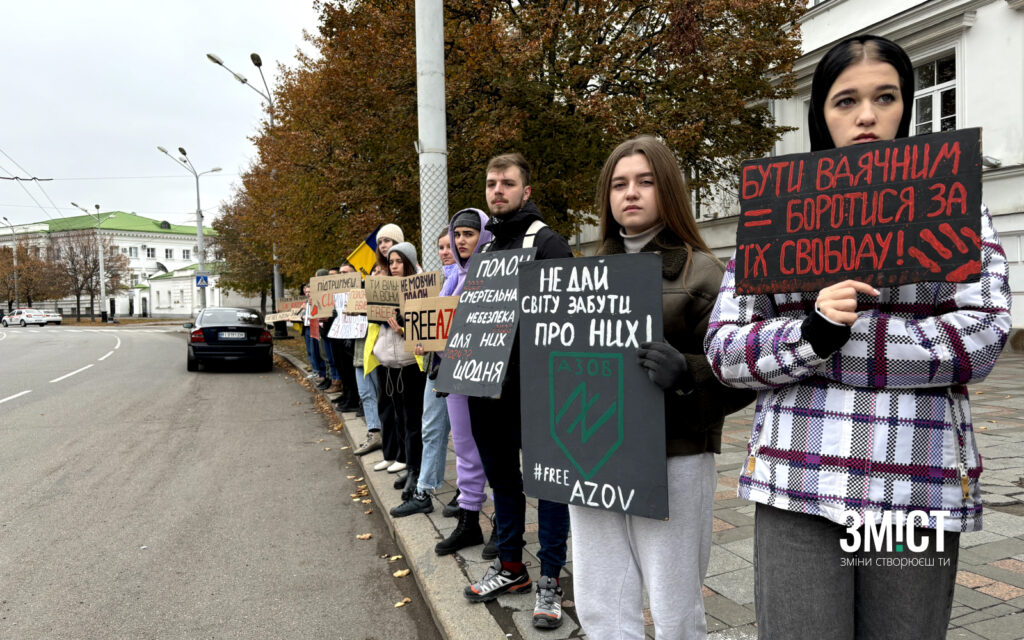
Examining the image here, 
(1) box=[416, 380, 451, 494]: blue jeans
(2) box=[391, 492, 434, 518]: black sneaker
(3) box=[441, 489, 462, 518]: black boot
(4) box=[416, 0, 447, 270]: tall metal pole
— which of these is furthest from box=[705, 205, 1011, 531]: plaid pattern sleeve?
(4) box=[416, 0, 447, 270]: tall metal pole

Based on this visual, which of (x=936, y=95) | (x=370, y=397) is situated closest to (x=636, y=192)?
(x=370, y=397)

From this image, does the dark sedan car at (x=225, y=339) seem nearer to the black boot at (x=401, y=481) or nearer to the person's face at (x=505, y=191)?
the black boot at (x=401, y=481)

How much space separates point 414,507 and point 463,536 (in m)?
0.84

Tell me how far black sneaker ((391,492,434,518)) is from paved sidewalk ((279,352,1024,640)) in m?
0.06

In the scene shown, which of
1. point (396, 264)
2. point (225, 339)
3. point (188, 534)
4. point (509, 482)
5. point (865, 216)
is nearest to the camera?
point (865, 216)

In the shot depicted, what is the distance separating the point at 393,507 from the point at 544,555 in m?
2.10

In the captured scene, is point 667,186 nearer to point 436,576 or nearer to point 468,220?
point 468,220

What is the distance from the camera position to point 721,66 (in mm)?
11211

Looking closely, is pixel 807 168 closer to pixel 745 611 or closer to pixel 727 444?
pixel 745 611

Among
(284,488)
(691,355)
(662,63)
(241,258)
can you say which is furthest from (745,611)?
(241,258)

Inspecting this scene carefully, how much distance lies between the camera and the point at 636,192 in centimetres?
224

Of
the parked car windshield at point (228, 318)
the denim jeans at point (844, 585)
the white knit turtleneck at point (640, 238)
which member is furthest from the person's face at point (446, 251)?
the parked car windshield at point (228, 318)

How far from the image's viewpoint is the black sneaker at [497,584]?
333 centimetres

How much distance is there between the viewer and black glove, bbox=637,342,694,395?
1931 mm
